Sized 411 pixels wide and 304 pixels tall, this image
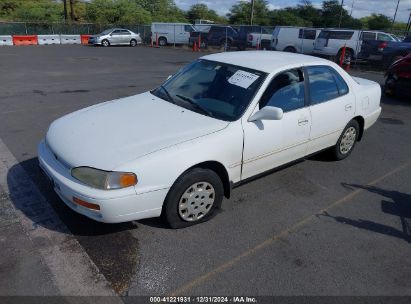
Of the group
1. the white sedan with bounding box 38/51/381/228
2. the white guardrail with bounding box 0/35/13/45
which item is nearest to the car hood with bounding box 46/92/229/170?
the white sedan with bounding box 38/51/381/228

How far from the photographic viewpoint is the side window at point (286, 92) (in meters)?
3.76

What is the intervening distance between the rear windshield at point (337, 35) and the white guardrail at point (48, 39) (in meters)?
21.6

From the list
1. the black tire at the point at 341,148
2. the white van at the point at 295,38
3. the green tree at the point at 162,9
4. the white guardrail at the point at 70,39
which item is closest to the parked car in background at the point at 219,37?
the white van at the point at 295,38

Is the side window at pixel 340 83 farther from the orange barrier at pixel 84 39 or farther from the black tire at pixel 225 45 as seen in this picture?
the orange barrier at pixel 84 39

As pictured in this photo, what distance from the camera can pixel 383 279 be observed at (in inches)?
113

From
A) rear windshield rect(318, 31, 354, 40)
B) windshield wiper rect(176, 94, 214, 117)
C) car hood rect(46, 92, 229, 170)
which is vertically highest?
rear windshield rect(318, 31, 354, 40)

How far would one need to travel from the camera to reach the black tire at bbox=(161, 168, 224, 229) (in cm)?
315

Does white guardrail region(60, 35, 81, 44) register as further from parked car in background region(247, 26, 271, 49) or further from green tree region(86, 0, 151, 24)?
parked car in background region(247, 26, 271, 49)

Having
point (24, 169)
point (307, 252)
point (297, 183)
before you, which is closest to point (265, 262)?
point (307, 252)

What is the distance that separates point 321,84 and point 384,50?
14.1 metres

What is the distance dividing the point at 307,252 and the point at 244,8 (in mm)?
60458

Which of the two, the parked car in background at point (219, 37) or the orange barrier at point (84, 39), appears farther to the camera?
the orange barrier at point (84, 39)

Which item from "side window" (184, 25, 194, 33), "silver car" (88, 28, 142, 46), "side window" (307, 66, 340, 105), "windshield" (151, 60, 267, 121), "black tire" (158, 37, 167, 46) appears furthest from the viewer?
"black tire" (158, 37, 167, 46)

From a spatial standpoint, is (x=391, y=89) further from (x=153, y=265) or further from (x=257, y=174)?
(x=153, y=265)
